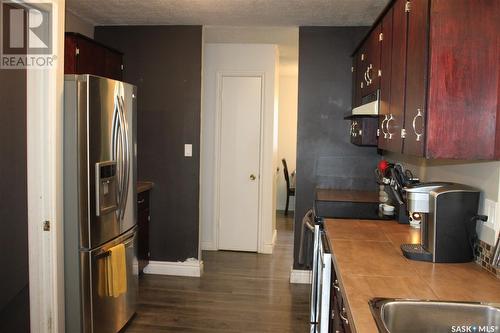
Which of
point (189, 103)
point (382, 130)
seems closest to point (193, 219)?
point (189, 103)

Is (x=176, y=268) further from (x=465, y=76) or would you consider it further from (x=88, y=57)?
(x=465, y=76)

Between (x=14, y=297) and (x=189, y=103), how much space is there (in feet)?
7.38

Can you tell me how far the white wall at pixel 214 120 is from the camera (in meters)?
5.01

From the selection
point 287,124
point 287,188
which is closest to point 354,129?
point 287,188

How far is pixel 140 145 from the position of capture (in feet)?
14.2

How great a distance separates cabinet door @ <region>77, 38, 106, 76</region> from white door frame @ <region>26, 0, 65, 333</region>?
32.9 inches

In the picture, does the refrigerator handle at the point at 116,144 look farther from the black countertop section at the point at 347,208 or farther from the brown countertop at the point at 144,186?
the black countertop section at the point at 347,208

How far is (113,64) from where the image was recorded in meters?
4.02

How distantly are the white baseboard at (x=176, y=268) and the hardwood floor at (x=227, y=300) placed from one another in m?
0.08

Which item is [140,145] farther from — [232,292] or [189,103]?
[232,292]

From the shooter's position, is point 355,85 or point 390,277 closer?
point 390,277

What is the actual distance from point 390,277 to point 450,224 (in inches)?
17.5

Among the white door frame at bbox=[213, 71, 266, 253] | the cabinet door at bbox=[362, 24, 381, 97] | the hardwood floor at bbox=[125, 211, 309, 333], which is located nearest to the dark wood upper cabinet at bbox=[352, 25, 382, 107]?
the cabinet door at bbox=[362, 24, 381, 97]

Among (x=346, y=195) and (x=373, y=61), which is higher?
(x=373, y=61)
